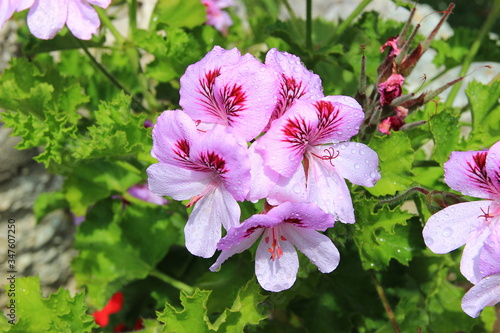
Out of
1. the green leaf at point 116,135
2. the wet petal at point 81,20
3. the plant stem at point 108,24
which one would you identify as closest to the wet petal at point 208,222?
the green leaf at point 116,135

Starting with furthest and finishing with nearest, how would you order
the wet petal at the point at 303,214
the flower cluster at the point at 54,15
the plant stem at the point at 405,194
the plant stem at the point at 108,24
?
the plant stem at the point at 108,24, the flower cluster at the point at 54,15, the plant stem at the point at 405,194, the wet petal at the point at 303,214

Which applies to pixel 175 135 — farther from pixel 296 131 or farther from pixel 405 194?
pixel 405 194

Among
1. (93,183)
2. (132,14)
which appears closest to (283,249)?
(93,183)

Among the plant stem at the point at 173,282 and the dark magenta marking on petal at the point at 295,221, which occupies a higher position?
the dark magenta marking on petal at the point at 295,221

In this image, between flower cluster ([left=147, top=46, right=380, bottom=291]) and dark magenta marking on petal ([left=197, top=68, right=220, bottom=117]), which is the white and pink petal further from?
dark magenta marking on petal ([left=197, top=68, right=220, bottom=117])

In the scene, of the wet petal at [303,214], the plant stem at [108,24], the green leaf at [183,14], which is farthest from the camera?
the green leaf at [183,14]

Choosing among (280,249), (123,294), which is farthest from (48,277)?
(280,249)

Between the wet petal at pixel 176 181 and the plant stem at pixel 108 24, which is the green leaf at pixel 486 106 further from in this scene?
the plant stem at pixel 108 24
